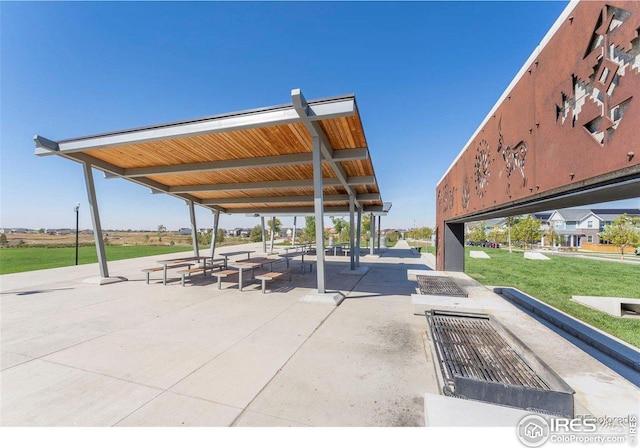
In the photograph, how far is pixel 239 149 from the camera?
28.0 ft

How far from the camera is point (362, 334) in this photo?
4.80 m

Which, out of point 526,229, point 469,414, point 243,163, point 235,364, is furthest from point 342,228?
point 469,414

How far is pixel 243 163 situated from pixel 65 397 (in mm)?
Answer: 7783

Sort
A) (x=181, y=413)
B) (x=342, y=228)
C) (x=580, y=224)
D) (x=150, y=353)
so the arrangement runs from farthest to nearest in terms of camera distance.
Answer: (x=580, y=224)
(x=342, y=228)
(x=150, y=353)
(x=181, y=413)

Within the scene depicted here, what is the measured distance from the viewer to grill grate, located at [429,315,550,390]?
2.75m

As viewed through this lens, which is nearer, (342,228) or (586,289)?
(586,289)

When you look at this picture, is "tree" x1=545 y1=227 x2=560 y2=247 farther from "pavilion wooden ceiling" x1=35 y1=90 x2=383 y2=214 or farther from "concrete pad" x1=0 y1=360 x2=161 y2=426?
"concrete pad" x1=0 y1=360 x2=161 y2=426

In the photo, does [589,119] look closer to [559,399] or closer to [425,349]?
[559,399]

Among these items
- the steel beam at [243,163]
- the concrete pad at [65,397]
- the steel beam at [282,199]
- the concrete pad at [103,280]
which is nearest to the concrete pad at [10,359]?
the concrete pad at [65,397]

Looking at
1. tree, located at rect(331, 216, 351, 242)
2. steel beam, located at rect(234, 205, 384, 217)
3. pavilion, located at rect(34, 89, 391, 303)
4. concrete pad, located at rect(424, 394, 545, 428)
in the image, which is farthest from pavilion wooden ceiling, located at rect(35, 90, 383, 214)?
tree, located at rect(331, 216, 351, 242)

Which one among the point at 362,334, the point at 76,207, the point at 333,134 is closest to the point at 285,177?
the point at 333,134

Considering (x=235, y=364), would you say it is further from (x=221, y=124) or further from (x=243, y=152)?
(x=243, y=152)

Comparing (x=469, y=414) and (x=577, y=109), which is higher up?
(x=577, y=109)

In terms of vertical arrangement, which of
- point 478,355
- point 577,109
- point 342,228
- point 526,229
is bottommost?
point 478,355
